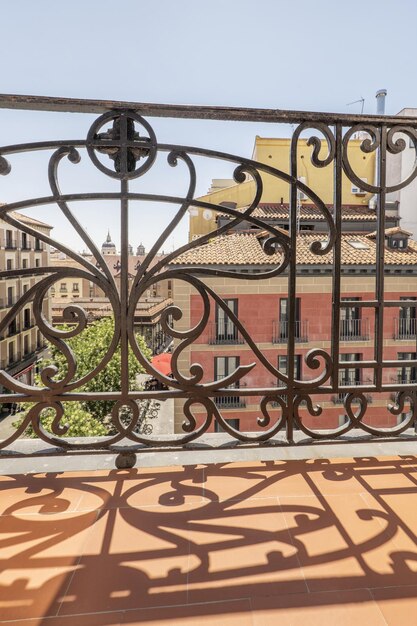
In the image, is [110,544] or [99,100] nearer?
[110,544]

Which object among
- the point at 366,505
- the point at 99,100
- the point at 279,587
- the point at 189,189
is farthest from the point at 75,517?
the point at 99,100

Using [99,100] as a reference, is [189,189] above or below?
below

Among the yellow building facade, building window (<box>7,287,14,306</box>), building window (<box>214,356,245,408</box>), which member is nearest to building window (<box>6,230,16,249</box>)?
building window (<box>7,287,14,306</box>)

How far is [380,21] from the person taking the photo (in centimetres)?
239

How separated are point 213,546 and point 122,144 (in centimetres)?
105

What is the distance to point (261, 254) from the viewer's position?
11367mm

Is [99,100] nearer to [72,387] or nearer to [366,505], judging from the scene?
[72,387]

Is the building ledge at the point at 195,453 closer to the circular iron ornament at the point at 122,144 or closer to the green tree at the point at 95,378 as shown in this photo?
the circular iron ornament at the point at 122,144

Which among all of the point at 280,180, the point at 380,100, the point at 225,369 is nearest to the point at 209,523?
the point at 225,369

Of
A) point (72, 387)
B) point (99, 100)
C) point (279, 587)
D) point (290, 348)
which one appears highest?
point (99, 100)

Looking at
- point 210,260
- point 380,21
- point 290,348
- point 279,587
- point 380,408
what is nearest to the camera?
point 279,587

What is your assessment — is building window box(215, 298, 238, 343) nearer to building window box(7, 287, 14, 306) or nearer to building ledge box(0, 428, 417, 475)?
building ledge box(0, 428, 417, 475)

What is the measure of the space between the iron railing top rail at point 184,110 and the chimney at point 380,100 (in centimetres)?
1795

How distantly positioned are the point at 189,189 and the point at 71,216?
350 millimetres
